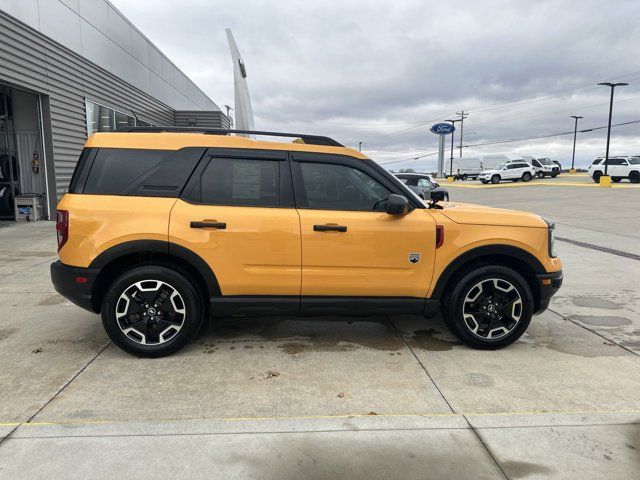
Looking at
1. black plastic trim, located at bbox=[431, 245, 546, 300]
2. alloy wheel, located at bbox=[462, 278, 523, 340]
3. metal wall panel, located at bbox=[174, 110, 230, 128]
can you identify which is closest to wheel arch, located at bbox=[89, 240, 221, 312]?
black plastic trim, located at bbox=[431, 245, 546, 300]

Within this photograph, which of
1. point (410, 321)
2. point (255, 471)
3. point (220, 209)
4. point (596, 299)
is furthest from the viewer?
point (596, 299)

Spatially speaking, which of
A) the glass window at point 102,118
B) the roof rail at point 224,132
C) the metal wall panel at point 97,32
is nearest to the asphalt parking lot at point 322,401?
the roof rail at point 224,132

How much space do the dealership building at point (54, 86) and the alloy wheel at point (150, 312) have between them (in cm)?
816

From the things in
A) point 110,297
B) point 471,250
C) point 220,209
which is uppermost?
point 220,209

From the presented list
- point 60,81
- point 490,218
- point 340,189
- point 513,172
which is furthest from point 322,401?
point 513,172

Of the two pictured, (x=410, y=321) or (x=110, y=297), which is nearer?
(x=110, y=297)

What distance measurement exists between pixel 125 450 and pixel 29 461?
49 cm

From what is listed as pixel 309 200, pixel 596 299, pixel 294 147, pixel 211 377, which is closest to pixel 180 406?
pixel 211 377

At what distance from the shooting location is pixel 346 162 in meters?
4.02

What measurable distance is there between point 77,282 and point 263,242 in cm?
156

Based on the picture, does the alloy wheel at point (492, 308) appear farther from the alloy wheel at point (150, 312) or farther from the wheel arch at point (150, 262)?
the alloy wheel at point (150, 312)

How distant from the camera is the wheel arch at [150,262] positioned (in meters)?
3.72

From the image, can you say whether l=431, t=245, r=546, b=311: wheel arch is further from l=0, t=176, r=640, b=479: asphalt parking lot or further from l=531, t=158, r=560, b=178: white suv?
l=531, t=158, r=560, b=178: white suv

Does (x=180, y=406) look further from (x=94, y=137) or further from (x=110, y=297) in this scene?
(x=94, y=137)
